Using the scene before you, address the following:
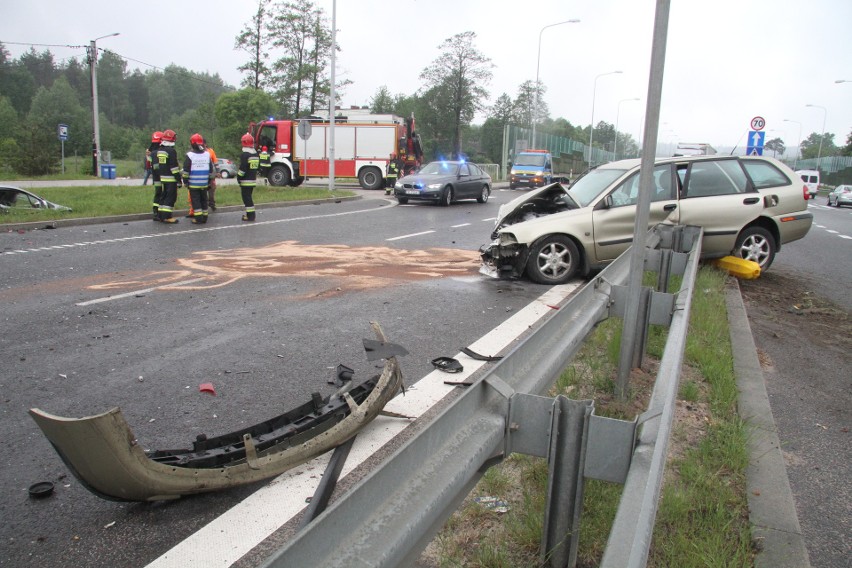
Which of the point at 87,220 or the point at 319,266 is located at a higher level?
the point at 87,220

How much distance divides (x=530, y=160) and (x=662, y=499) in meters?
33.3

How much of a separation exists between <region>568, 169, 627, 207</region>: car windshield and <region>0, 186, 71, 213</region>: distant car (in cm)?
1147

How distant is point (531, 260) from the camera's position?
844 centimetres

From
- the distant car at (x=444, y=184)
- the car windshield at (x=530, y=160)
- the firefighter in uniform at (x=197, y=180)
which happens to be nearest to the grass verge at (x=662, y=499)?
the firefighter in uniform at (x=197, y=180)

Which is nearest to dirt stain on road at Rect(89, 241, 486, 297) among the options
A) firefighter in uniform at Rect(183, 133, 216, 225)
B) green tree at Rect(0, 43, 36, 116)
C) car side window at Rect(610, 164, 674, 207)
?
car side window at Rect(610, 164, 674, 207)

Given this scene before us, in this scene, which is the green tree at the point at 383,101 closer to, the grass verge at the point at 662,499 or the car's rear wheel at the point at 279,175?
the car's rear wheel at the point at 279,175

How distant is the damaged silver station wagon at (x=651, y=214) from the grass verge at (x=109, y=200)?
10.0 metres

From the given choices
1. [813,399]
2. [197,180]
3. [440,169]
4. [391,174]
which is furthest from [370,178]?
[813,399]

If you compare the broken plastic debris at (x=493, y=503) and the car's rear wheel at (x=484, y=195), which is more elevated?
the car's rear wheel at (x=484, y=195)

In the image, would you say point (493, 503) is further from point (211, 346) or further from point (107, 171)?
point (107, 171)

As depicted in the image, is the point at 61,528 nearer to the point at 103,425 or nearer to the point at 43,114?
the point at 103,425

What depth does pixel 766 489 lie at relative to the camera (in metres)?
2.97

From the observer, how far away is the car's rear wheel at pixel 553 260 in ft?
27.5

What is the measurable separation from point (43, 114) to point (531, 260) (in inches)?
3433
